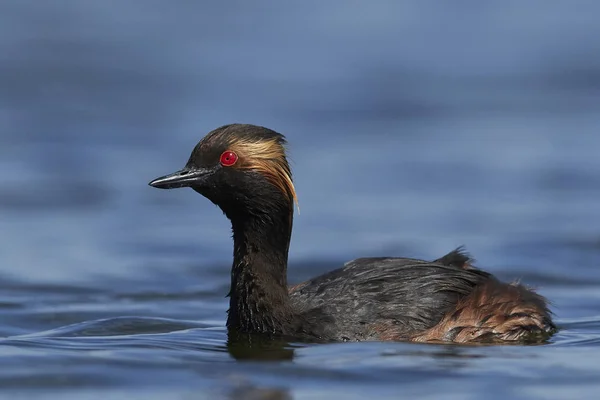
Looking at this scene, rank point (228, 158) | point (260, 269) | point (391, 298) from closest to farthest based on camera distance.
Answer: point (228, 158)
point (391, 298)
point (260, 269)

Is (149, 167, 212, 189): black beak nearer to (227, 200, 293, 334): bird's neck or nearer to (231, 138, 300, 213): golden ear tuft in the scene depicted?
(231, 138, 300, 213): golden ear tuft

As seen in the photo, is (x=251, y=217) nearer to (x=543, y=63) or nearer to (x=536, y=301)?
(x=536, y=301)

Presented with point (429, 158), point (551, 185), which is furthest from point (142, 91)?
point (551, 185)

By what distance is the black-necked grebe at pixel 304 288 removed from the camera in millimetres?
11719

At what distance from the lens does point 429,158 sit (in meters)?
21.0

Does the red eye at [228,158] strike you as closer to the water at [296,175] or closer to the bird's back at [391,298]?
the bird's back at [391,298]

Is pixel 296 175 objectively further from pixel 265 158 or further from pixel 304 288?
pixel 265 158

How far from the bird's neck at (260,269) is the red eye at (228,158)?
527mm

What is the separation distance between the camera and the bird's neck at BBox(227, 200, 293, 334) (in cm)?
1195

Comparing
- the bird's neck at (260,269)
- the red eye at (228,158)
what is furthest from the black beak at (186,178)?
the bird's neck at (260,269)

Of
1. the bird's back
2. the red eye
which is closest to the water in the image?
the bird's back

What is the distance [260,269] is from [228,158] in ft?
3.41

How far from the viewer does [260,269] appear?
12.1 meters

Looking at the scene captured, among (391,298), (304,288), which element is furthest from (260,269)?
(391,298)
